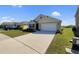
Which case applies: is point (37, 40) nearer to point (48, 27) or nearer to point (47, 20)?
point (48, 27)

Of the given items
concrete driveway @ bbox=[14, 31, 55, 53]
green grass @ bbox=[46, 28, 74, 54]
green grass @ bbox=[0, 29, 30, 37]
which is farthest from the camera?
green grass @ bbox=[0, 29, 30, 37]

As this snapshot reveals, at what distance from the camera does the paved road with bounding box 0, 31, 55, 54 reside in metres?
5.24

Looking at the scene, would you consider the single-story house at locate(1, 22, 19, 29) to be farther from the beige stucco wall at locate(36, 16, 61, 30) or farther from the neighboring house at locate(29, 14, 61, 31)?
the beige stucco wall at locate(36, 16, 61, 30)

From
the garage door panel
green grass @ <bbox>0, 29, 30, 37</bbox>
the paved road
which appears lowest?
the paved road

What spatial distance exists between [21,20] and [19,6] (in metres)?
0.49

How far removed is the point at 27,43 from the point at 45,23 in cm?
92

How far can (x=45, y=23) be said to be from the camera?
19.0ft

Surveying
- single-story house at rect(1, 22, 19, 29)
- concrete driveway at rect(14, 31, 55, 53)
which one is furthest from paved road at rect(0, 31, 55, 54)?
single-story house at rect(1, 22, 19, 29)

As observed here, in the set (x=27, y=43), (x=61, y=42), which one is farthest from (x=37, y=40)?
(x=61, y=42)

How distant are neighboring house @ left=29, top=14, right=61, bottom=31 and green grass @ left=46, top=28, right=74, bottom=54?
273 mm
